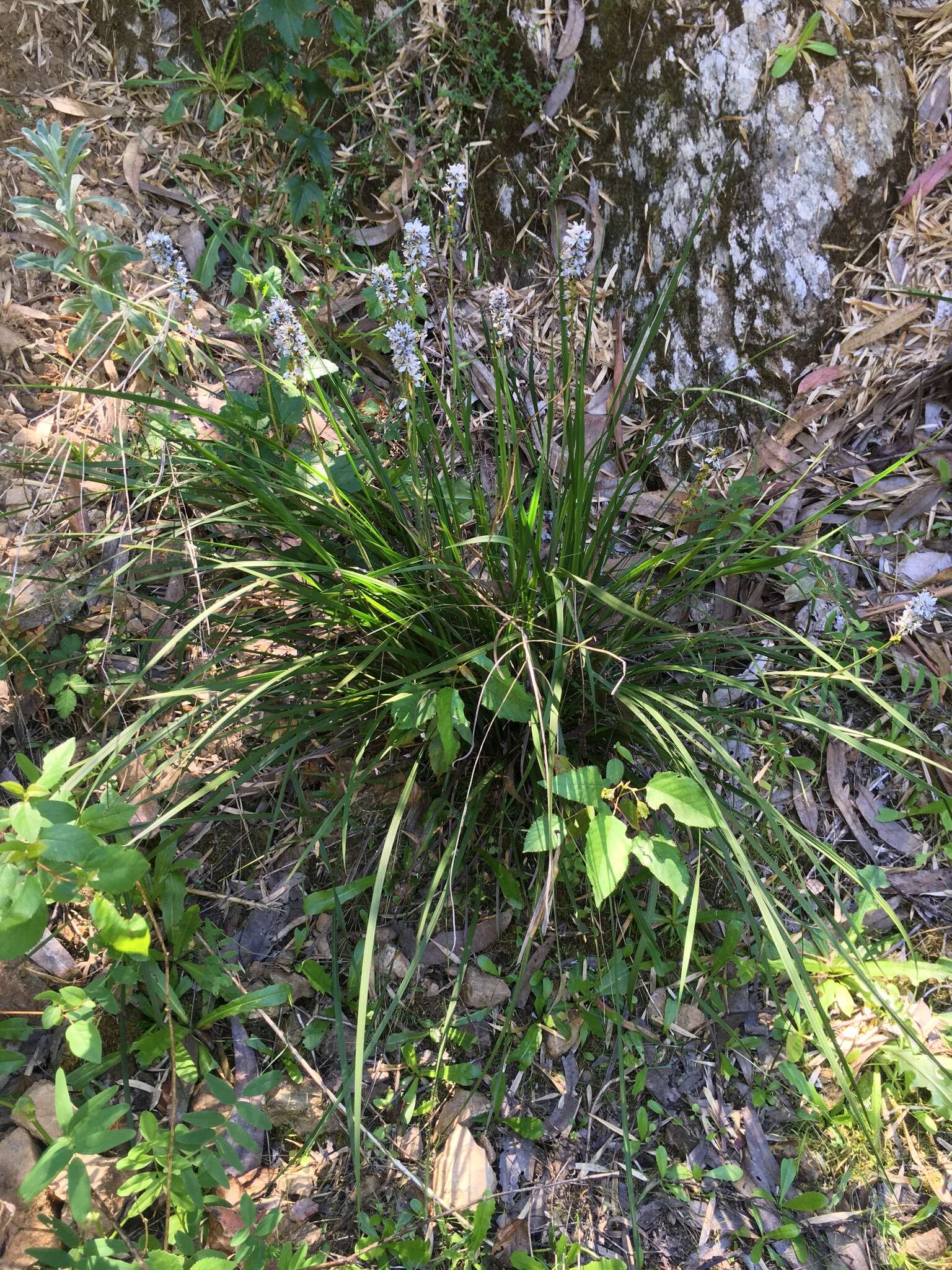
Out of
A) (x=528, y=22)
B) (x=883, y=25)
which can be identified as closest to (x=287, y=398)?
(x=528, y=22)

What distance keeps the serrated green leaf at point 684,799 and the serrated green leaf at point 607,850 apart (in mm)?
91

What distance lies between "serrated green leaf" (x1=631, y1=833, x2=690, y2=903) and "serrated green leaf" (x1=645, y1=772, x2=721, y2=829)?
0.07 m

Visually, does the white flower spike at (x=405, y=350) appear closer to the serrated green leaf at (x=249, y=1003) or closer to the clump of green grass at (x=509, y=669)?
the clump of green grass at (x=509, y=669)

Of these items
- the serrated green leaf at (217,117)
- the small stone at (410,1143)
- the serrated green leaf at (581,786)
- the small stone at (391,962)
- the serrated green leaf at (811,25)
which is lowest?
the small stone at (410,1143)

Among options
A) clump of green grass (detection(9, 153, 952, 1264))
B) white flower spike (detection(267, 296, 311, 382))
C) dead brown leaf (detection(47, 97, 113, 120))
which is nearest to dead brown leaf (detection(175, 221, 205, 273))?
dead brown leaf (detection(47, 97, 113, 120))

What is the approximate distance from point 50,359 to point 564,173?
5.62 ft

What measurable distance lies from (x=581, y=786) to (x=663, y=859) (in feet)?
0.66

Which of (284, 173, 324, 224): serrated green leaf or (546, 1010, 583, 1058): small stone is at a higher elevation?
(284, 173, 324, 224): serrated green leaf

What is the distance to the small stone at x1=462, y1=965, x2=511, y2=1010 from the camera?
1.90 m

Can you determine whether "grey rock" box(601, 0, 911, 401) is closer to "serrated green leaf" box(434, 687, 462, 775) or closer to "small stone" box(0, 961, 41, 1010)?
"serrated green leaf" box(434, 687, 462, 775)

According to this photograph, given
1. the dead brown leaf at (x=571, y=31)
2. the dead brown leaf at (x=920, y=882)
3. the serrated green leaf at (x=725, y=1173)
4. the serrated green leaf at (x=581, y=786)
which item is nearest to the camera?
the serrated green leaf at (x=581, y=786)

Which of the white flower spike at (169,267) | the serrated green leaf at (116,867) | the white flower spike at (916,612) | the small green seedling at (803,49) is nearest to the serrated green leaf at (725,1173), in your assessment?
the white flower spike at (916,612)

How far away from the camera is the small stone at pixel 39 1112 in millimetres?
1649

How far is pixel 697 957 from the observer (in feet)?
6.24
